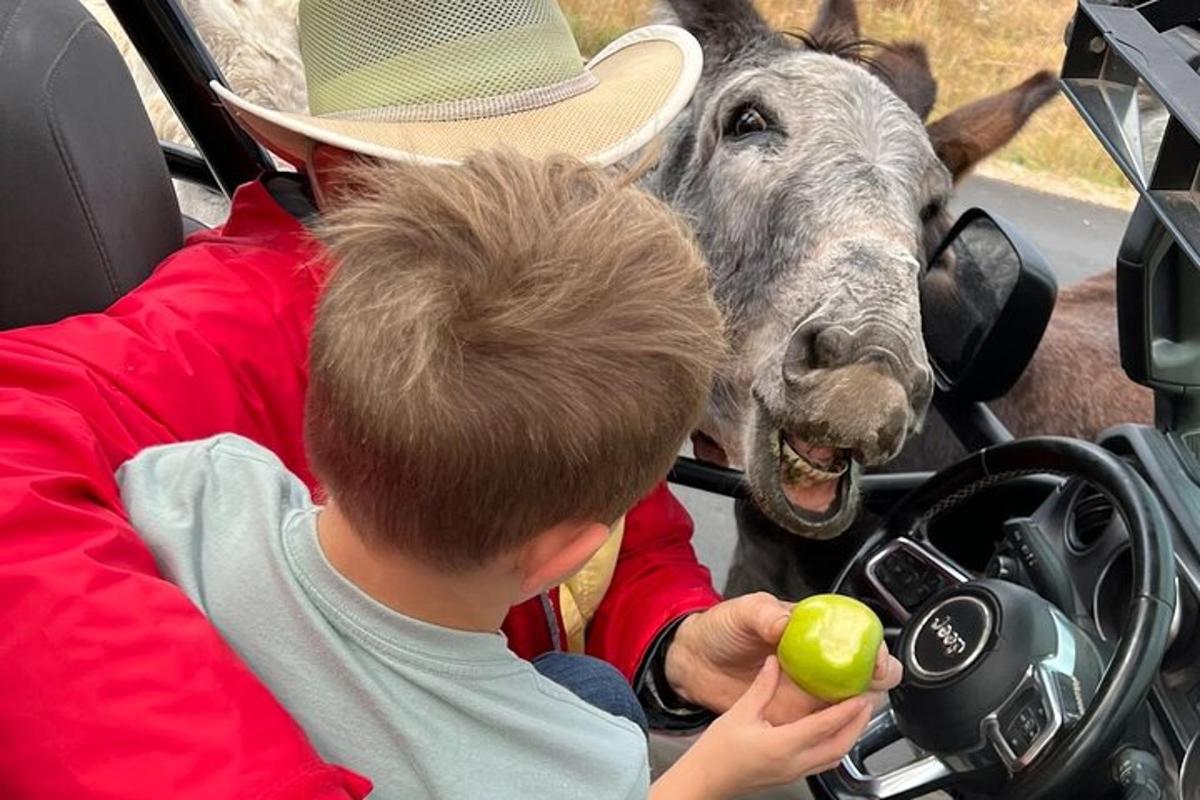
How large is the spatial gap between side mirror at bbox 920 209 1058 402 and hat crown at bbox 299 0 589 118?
45.3 inches

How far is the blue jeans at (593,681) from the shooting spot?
1.43 m

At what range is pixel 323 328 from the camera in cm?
101

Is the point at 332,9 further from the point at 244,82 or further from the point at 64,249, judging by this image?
the point at 244,82

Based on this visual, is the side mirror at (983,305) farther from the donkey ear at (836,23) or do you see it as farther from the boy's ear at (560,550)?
the boy's ear at (560,550)

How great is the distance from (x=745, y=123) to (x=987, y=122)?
65 centimetres

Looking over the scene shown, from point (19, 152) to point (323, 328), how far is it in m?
0.74

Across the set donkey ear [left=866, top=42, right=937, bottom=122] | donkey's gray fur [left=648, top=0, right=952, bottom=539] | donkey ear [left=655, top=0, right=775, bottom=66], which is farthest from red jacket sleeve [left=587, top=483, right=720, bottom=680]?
donkey ear [left=866, top=42, right=937, bottom=122]

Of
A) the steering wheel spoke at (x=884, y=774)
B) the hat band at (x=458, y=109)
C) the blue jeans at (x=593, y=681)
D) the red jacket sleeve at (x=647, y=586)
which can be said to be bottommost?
the steering wheel spoke at (x=884, y=774)

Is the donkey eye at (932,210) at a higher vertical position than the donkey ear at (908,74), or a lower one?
lower

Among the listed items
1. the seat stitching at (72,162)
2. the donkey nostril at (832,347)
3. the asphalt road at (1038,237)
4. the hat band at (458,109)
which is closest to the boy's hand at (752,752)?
the donkey nostril at (832,347)

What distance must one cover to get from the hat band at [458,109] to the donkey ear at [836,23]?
1464 mm

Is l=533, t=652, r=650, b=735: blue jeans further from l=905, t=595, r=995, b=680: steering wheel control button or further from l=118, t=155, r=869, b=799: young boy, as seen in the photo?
l=905, t=595, r=995, b=680: steering wheel control button

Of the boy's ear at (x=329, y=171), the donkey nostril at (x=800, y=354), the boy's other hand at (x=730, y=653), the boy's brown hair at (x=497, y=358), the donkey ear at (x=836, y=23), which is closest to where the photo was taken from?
the boy's brown hair at (x=497, y=358)

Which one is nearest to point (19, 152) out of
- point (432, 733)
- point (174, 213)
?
point (174, 213)
